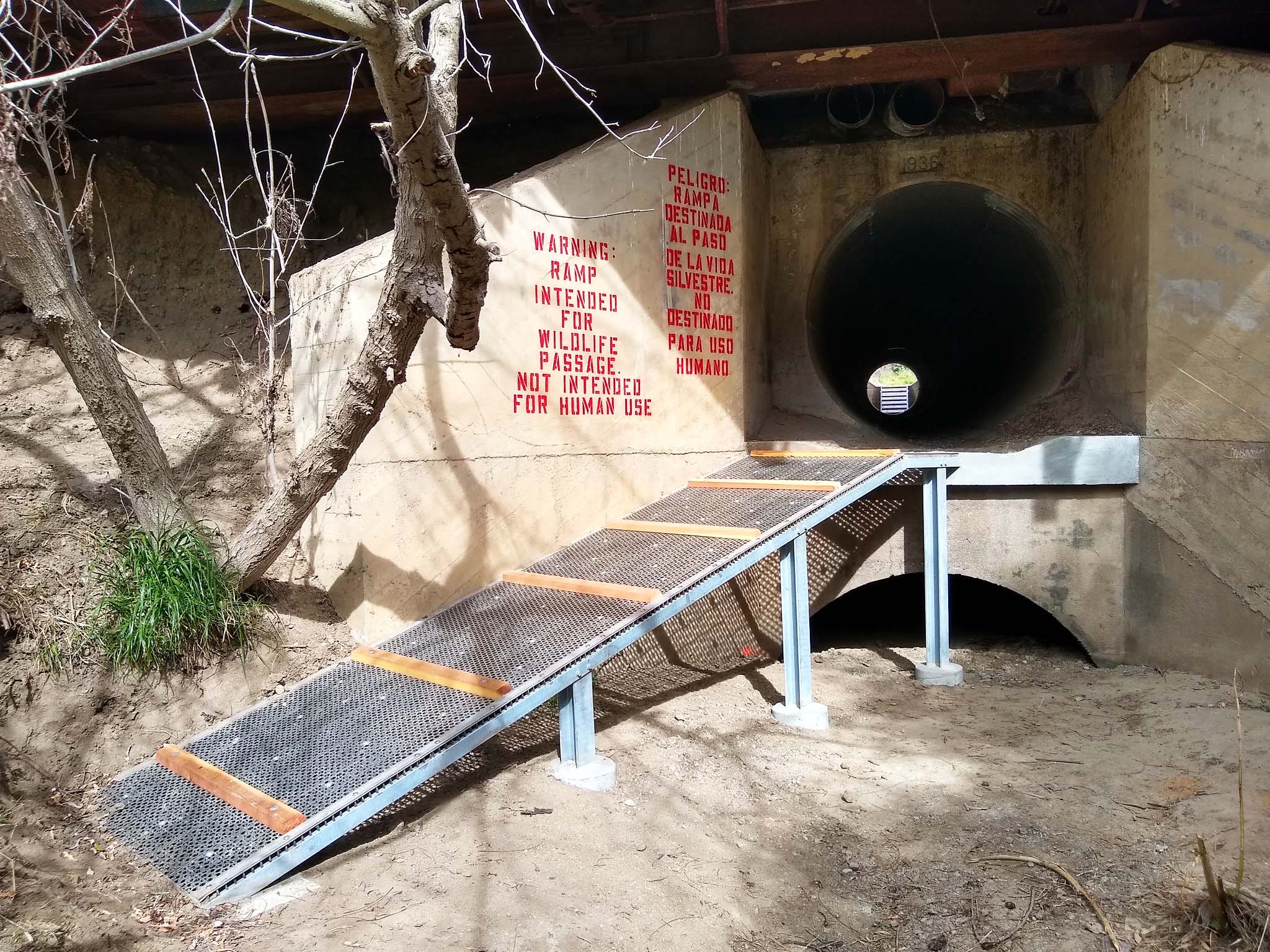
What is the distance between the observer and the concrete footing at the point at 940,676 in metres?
5.39

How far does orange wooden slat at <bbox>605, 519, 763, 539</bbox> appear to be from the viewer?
171 inches

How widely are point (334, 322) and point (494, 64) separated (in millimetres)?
2387

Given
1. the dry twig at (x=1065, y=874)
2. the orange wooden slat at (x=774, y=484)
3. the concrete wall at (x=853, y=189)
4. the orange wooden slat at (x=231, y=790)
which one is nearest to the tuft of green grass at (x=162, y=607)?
the orange wooden slat at (x=231, y=790)

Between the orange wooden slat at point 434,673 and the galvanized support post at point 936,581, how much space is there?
3.05 metres

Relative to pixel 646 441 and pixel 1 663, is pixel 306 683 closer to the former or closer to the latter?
pixel 1 663

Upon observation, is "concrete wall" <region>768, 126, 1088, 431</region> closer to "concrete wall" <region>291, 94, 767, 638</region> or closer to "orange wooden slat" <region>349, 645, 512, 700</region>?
"concrete wall" <region>291, 94, 767, 638</region>

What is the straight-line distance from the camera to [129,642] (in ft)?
12.6

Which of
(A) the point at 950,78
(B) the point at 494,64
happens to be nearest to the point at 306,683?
(B) the point at 494,64

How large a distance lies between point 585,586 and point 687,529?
0.72 m

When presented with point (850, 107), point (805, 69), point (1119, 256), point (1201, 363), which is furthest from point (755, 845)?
point (850, 107)

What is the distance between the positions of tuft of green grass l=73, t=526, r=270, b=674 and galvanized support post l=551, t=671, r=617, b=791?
5.71ft

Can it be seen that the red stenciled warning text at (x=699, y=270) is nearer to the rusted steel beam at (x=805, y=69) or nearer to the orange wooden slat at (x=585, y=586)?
the rusted steel beam at (x=805, y=69)

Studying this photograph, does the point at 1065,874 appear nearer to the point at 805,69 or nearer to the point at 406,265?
the point at 406,265

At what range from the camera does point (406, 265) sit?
3.72 meters
